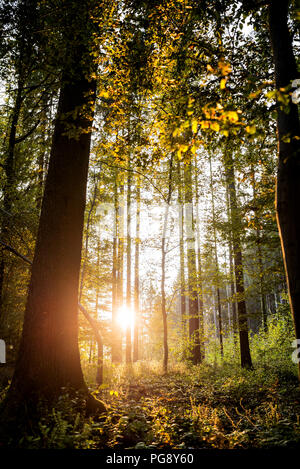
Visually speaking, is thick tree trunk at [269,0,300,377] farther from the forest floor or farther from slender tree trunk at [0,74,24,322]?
slender tree trunk at [0,74,24,322]

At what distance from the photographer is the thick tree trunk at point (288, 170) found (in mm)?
3059

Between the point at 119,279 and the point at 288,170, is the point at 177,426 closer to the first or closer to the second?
the point at 288,170

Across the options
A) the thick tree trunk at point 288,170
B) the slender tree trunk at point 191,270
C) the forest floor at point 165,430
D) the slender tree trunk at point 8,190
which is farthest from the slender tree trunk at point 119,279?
the thick tree trunk at point 288,170

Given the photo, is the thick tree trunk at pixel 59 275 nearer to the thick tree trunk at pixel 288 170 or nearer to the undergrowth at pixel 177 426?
the undergrowth at pixel 177 426

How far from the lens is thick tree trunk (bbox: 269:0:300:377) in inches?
120

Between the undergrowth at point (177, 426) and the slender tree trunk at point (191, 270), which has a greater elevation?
the slender tree trunk at point (191, 270)

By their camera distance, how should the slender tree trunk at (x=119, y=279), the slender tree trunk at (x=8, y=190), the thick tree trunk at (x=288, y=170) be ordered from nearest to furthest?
the thick tree trunk at (x=288, y=170), the slender tree trunk at (x=8, y=190), the slender tree trunk at (x=119, y=279)

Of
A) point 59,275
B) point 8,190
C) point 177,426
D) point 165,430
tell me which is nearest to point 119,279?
point 8,190

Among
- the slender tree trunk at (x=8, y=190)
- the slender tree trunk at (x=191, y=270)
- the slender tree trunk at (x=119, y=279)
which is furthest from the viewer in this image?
the slender tree trunk at (x=119, y=279)

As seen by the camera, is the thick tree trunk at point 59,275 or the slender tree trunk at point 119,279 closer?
the thick tree trunk at point 59,275

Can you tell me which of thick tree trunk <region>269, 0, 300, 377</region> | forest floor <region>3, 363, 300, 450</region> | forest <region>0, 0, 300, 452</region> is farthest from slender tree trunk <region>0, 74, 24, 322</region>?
thick tree trunk <region>269, 0, 300, 377</region>

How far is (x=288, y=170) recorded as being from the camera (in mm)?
3164
